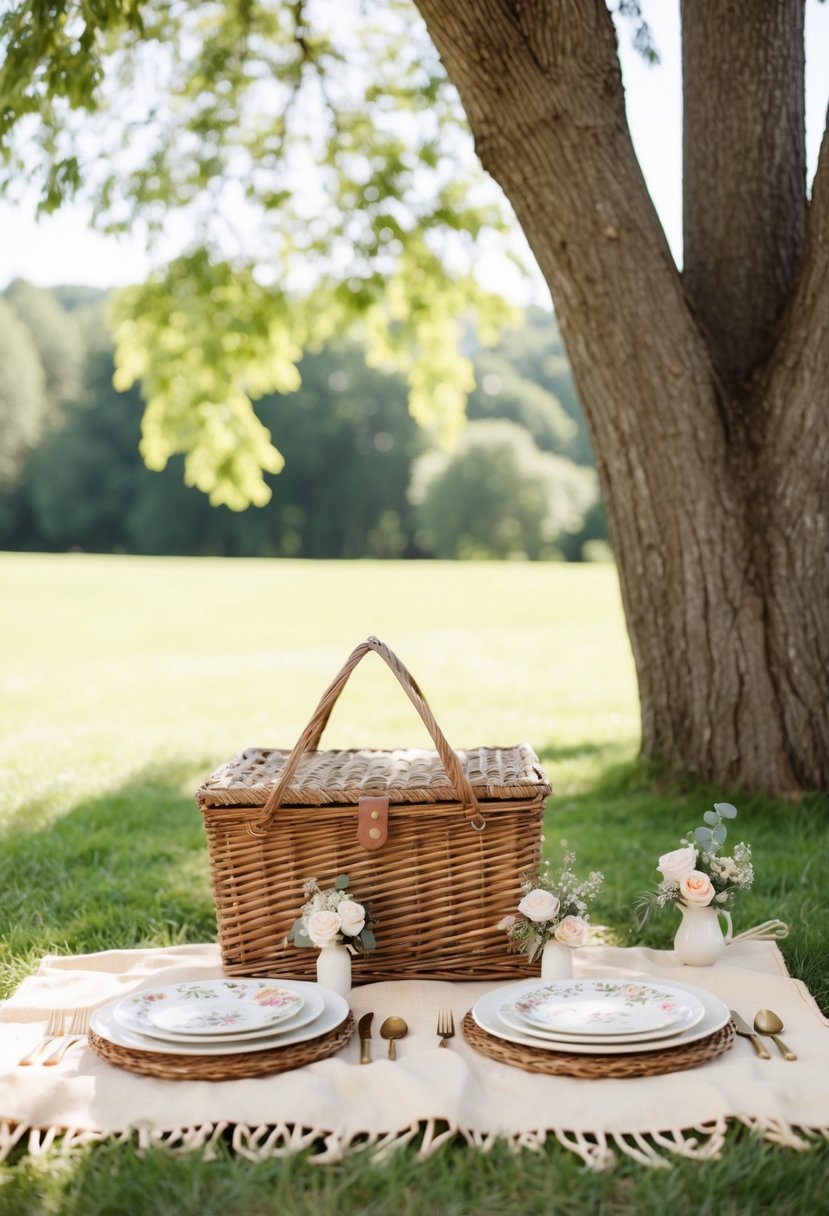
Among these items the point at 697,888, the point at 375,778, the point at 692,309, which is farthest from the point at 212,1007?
the point at 692,309

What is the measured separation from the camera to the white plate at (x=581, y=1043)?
2.12 meters

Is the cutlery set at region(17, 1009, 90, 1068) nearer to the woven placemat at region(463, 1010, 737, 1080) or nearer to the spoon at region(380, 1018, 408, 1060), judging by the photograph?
the spoon at region(380, 1018, 408, 1060)

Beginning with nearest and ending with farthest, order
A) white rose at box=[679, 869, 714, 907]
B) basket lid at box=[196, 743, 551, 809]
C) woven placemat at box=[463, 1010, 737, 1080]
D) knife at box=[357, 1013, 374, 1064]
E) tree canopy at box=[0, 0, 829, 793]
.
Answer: woven placemat at box=[463, 1010, 737, 1080]
knife at box=[357, 1013, 374, 1064]
basket lid at box=[196, 743, 551, 809]
white rose at box=[679, 869, 714, 907]
tree canopy at box=[0, 0, 829, 793]

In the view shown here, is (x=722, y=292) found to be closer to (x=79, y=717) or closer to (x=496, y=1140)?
(x=496, y=1140)

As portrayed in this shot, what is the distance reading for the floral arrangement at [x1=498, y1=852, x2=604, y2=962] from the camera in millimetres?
2564

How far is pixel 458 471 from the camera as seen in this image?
141 feet

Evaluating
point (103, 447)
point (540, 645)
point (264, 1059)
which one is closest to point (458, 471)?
point (103, 447)

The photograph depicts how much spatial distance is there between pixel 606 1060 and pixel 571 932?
44cm

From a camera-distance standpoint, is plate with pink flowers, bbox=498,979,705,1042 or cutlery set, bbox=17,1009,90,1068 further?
cutlery set, bbox=17,1009,90,1068

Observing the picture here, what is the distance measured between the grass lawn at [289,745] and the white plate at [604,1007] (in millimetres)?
263

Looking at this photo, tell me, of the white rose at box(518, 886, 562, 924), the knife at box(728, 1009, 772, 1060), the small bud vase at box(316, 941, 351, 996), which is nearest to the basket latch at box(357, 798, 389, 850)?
the small bud vase at box(316, 941, 351, 996)

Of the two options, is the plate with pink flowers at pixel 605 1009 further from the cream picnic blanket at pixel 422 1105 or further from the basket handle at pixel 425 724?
the basket handle at pixel 425 724

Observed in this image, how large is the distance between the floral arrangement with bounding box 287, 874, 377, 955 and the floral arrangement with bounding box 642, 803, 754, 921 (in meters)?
0.74

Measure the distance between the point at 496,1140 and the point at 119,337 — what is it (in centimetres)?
690
